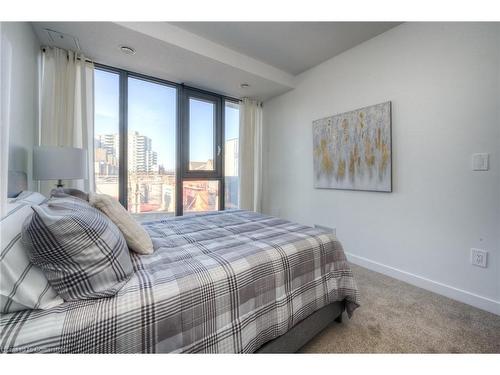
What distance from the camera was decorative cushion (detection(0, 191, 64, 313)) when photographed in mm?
630

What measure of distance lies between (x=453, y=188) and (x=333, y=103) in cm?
156

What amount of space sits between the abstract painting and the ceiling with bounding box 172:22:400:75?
0.78 m

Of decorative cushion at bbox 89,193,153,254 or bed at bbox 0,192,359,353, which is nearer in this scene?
bed at bbox 0,192,359,353

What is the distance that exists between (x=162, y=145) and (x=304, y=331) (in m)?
2.80

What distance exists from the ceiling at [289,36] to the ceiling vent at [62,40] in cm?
103

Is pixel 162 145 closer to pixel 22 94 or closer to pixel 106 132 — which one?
pixel 106 132

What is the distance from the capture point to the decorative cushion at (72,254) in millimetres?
687

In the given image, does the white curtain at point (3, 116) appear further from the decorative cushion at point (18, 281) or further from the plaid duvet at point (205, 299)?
the plaid duvet at point (205, 299)

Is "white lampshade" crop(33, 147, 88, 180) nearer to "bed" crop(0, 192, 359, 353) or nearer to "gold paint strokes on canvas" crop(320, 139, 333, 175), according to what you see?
"bed" crop(0, 192, 359, 353)

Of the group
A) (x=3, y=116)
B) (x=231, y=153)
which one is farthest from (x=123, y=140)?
(x=3, y=116)

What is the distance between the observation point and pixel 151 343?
70 centimetres

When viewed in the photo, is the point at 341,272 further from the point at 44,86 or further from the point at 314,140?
the point at 44,86

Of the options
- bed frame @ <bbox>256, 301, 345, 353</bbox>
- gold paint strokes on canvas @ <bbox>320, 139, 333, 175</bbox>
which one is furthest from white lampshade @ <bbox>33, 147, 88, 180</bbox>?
gold paint strokes on canvas @ <bbox>320, 139, 333, 175</bbox>
